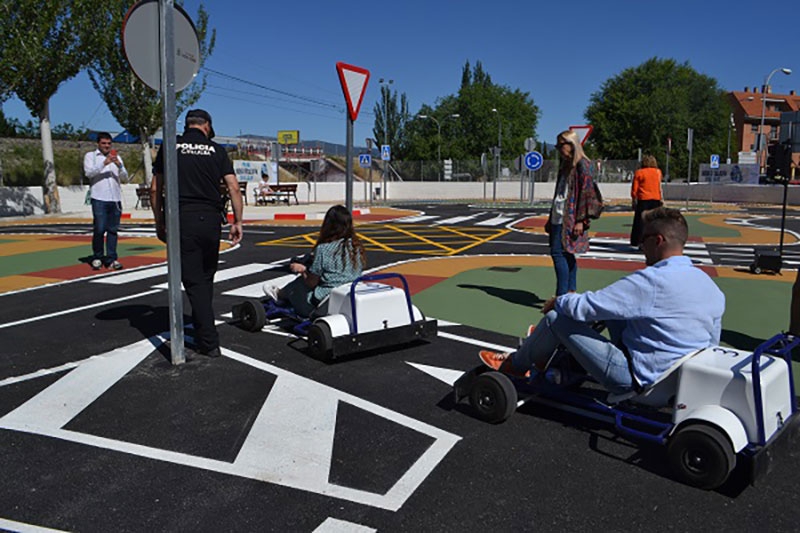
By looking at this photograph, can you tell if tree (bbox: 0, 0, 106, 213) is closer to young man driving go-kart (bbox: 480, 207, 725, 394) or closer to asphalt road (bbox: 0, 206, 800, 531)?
asphalt road (bbox: 0, 206, 800, 531)

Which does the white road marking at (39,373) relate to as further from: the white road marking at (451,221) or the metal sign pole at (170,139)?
the white road marking at (451,221)

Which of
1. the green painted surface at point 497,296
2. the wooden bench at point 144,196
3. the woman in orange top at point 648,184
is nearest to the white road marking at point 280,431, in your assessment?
the green painted surface at point 497,296

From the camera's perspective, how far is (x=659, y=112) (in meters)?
69.2

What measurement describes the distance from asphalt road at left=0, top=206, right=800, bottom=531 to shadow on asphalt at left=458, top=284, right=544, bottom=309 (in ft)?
7.77

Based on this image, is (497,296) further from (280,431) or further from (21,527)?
(21,527)

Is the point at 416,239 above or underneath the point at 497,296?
above

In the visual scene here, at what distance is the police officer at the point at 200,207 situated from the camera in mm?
5023

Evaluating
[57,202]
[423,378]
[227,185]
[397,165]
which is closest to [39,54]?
[57,202]

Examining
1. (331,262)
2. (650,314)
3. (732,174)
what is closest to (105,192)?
(331,262)

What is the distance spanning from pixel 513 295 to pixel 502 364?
4076 millimetres

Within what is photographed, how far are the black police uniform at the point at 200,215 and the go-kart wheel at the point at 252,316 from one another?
2.40ft

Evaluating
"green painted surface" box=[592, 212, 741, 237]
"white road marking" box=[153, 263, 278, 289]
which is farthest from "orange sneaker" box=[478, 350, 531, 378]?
"green painted surface" box=[592, 212, 741, 237]

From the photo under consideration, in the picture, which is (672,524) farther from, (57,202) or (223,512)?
(57,202)

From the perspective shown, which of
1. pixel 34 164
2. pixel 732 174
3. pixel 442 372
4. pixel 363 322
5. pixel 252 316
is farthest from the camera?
pixel 732 174
